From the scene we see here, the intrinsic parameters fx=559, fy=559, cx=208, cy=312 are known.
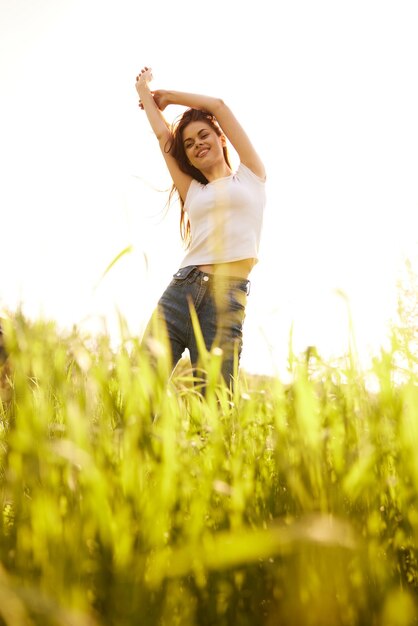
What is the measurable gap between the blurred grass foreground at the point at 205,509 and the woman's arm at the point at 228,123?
7.98 feet

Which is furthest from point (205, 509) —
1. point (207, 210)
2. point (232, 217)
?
point (207, 210)

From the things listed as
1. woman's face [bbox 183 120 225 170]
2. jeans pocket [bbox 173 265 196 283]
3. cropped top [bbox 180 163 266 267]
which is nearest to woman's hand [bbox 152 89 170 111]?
woman's face [bbox 183 120 225 170]

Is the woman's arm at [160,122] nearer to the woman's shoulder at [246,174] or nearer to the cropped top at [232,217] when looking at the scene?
the cropped top at [232,217]

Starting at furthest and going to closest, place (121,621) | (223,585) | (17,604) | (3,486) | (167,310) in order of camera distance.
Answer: (167,310)
(3,486)
(223,585)
(121,621)
(17,604)

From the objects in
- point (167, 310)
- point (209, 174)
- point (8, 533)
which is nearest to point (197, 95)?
point (209, 174)

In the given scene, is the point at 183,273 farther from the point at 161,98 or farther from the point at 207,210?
the point at 161,98

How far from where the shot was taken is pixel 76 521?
2.56 ft

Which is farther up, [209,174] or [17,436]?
[209,174]

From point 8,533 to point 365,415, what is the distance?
0.66 m

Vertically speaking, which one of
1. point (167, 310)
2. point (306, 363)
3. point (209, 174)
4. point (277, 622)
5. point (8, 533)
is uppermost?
point (209, 174)

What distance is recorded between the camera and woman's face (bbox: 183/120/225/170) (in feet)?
11.2

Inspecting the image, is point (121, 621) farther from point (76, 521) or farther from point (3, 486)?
point (3, 486)

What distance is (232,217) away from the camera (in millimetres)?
3115

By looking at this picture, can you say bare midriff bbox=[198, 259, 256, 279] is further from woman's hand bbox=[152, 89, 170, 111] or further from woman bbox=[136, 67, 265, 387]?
woman's hand bbox=[152, 89, 170, 111]
